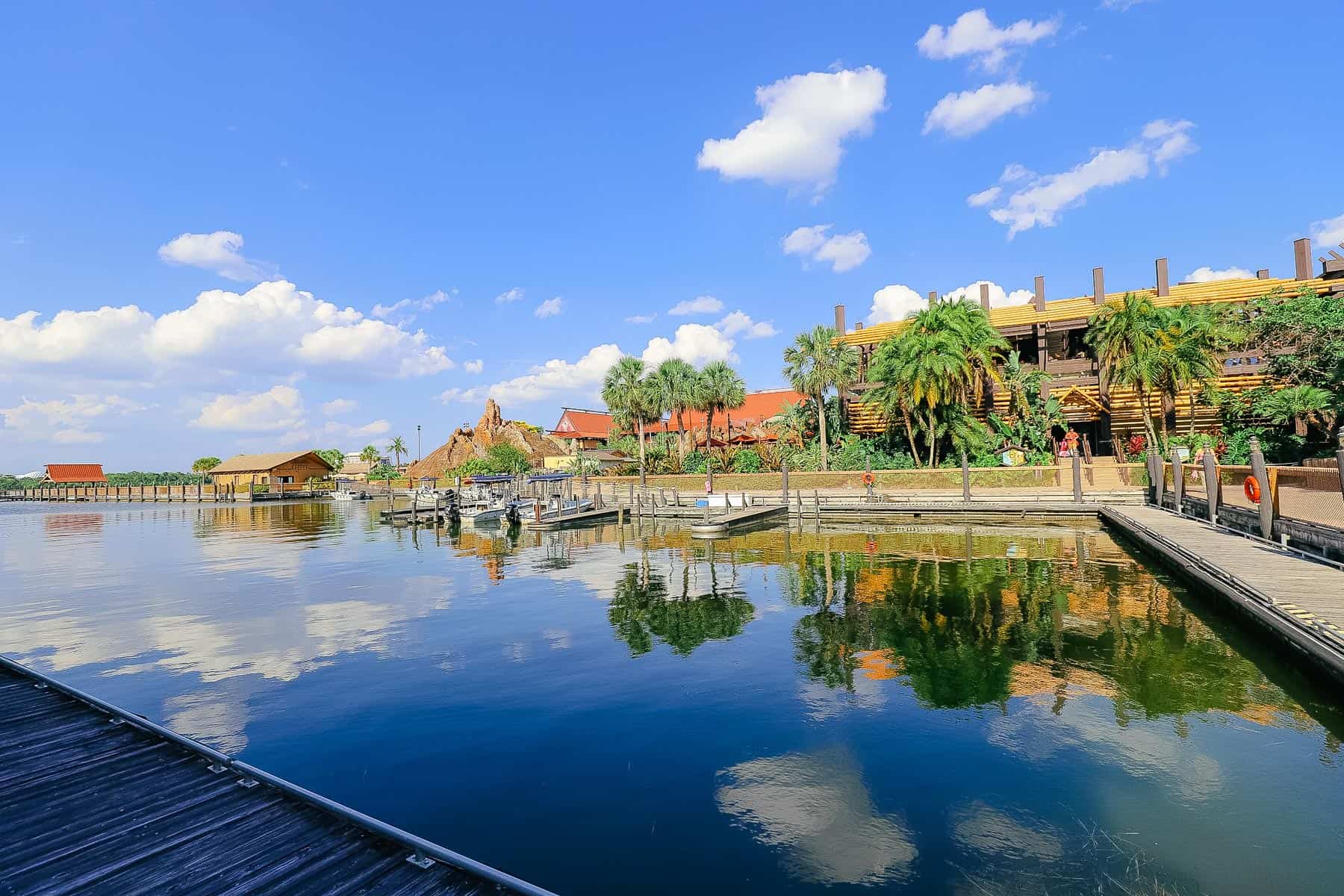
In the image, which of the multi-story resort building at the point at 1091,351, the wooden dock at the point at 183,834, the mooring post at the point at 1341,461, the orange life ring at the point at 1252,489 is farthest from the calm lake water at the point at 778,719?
the multi-story resort building at the point at 1091,351

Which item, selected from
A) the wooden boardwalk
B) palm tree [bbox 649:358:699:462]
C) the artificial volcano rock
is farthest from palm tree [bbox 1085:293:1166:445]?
the artificial volcano rock

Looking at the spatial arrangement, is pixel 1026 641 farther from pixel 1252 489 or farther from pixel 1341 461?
pixel 1252 489

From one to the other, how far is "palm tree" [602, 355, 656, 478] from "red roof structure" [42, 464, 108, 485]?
436ft

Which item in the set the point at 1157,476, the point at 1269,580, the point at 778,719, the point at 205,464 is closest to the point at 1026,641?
the point at 1269,580

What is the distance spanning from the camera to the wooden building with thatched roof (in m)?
92.4

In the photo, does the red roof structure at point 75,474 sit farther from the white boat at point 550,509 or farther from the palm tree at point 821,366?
the palm tree at point 821,366

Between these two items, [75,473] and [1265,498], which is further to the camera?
[75,473]

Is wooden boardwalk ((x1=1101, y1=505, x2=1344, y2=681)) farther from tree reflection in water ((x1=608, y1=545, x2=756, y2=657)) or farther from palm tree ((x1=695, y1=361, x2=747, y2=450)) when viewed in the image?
palm tree ((x1=695, y1=361, x2=747, y2=450))

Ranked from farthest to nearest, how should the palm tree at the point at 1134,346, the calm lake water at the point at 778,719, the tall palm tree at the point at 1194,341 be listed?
the palm tree at the point at 1134,346 < the tall palm tree at the point at 1194,341 < the calm lake water at the point at 778,719

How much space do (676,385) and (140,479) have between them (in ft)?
430

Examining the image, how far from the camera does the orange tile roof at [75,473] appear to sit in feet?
452

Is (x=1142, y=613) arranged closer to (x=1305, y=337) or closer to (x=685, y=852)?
(x=685, y=852)

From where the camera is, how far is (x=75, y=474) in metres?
140

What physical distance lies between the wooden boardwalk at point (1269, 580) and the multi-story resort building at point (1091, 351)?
82.4 ft
